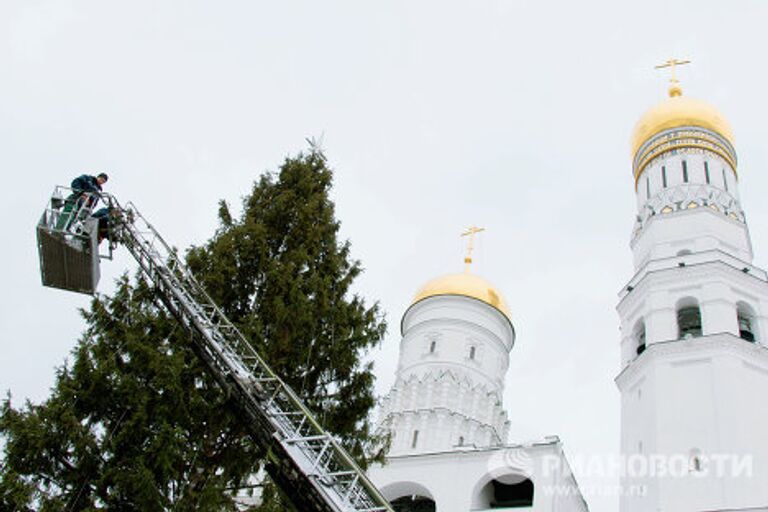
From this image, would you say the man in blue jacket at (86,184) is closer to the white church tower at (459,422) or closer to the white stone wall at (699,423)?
the white church tower at (459,422)

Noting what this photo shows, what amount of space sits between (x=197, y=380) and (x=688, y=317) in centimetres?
2025

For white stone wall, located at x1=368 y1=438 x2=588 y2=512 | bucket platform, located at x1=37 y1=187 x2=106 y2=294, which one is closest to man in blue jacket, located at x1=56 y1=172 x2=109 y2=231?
bucket platform, located at x1=37 y1=187 x2=106 y2=294

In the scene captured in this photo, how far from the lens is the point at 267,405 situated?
948 cm

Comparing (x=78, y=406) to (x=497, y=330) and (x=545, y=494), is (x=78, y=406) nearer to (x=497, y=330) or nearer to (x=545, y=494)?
(x=545, y=494)

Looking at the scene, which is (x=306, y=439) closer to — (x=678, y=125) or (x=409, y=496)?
(x=409, y=496)

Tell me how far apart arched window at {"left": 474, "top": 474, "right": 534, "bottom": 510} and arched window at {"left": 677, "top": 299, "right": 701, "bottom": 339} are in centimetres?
640

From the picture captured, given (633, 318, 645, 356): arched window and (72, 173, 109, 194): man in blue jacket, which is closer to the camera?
(72, 173, 109, 194): man in blue jacket

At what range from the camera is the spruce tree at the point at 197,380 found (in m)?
10.1

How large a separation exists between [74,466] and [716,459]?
18063mm

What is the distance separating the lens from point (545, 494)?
24312mm

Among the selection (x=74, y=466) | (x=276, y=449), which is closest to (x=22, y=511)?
(x=74, y=466)

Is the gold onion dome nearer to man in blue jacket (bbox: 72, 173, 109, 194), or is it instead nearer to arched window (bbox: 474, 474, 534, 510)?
arched window (bbox: 474, 474, 534, 510)

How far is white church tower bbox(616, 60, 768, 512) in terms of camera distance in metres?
23.8

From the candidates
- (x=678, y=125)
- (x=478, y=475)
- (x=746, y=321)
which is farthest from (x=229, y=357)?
(x=678, y=125)
